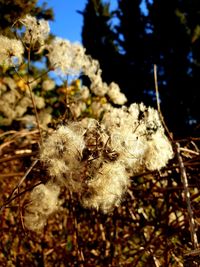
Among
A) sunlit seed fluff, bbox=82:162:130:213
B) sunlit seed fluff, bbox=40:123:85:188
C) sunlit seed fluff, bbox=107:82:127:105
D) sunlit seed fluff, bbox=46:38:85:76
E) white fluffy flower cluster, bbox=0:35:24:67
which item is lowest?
sunlit seed fluff, bbox=82:162:130:213

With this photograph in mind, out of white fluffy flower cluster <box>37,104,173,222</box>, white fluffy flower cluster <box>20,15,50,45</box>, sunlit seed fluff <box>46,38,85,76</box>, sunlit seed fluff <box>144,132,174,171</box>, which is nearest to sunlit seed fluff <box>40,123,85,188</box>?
white fluffy flower cluster <box>37,104,173,222</box>

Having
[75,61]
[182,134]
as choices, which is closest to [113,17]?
[182,134]

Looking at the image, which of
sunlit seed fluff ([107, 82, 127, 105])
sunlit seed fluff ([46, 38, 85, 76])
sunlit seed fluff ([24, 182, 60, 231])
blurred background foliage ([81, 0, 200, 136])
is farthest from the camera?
blurred background foliage ([81, 0, 200, 136])

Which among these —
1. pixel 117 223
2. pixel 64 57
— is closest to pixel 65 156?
pixel 64 57

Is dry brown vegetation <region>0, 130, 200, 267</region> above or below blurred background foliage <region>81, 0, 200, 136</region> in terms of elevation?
below

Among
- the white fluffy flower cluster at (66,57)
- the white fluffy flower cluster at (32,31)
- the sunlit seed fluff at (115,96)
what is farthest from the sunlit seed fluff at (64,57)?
the sunlit seed fluff at (115,96)

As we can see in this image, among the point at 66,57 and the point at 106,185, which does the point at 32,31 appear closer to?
the point at 66,57

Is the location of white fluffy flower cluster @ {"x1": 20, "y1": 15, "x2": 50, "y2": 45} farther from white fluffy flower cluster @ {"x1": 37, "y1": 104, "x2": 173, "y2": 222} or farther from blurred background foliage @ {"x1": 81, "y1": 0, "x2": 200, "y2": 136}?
blurred background foliage @ {"x1": 81, "y1": 0, "x2": 200, "y2": 136}
